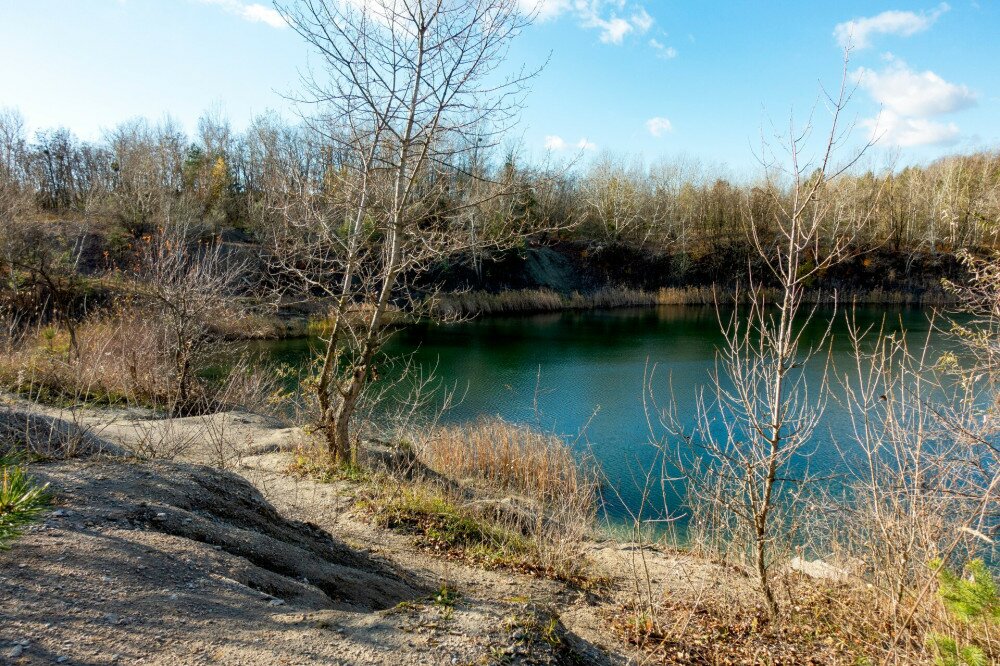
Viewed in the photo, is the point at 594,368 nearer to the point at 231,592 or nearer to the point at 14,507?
the point at 231,592

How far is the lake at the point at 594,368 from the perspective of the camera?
485 inches

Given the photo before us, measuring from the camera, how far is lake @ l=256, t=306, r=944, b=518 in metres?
12.3

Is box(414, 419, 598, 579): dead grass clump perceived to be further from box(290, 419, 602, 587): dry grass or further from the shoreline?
the shoreline

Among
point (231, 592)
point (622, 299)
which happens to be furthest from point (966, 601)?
point (622, 299)

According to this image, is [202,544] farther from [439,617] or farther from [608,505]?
[608,505]

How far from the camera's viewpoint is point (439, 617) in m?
3.53

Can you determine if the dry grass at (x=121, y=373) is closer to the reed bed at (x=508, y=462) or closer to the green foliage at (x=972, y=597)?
the reed bed at (x=508, y=462)

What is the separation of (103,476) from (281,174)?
4369 mm

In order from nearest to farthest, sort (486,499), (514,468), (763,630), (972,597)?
(972,597) < (763,630) < (486,499) < (514,468)

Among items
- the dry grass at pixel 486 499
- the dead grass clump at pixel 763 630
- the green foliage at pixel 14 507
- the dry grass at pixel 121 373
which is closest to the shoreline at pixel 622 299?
the dry grass at pixel 121 373

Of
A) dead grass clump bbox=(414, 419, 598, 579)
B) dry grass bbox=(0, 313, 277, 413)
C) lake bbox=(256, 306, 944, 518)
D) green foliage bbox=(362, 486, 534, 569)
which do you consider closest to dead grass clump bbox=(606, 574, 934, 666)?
green foliage bbox=(362, 486, 534, 569)

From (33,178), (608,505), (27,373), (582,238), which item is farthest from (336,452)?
(582,238)

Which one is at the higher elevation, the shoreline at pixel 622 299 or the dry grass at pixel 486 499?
the shoreline at pixel 622 299

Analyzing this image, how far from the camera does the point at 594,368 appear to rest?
20219 mm
